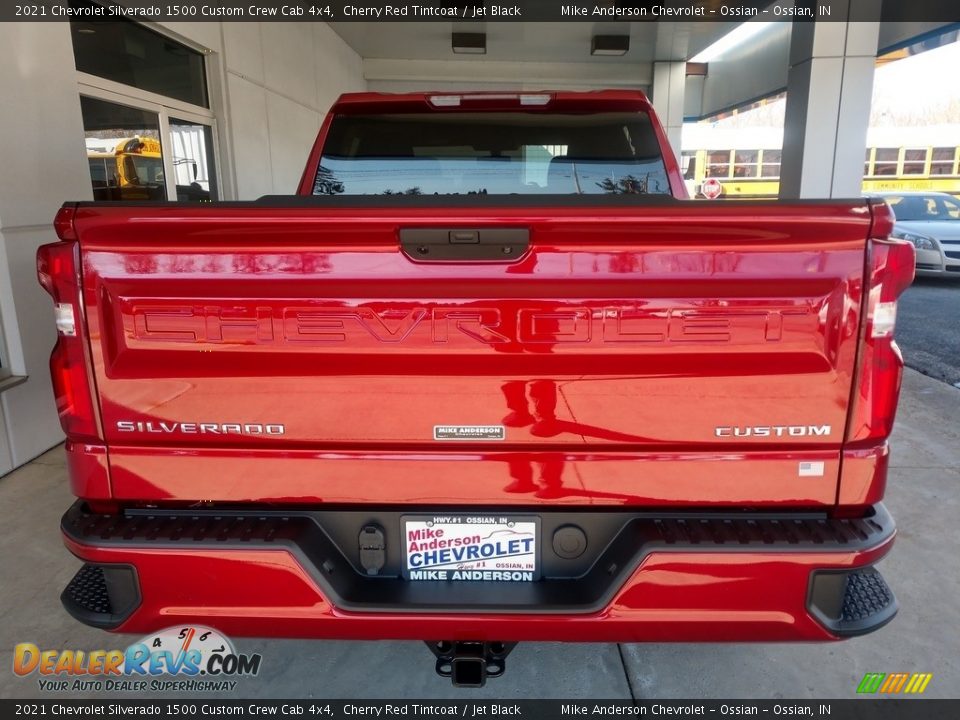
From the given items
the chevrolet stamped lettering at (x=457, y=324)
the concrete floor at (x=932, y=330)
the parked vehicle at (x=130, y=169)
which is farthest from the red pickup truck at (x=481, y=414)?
the concrete floor at (x=932, y=330)

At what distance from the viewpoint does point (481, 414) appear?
168 cm

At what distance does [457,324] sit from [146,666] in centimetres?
188

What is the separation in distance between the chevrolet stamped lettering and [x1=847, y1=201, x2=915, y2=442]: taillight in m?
0.16

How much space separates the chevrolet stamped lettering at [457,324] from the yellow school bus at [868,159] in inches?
707

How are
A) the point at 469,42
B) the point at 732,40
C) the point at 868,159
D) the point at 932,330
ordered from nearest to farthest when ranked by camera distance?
the point at 932,330
the point at 469,42
the point at 732,40
the point at 868,159

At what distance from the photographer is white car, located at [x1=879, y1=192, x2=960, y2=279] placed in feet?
38.6

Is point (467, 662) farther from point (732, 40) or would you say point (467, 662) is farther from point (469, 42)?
point (732, 40)

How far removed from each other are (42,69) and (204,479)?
13.5 ft

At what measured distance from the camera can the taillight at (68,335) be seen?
1660 mm

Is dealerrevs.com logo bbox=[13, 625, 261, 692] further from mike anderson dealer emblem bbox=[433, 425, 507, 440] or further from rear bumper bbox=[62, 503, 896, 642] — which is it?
mike anderson dealer emblem bbox=[433, 425, 507, 440]

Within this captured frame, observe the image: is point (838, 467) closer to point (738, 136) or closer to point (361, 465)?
point (361, 465)

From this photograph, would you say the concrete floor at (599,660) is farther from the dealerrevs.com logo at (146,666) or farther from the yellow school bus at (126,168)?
the yellow school bus at (126,168)

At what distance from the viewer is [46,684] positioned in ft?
8.05

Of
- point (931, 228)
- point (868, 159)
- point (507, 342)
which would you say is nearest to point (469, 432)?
point (507, 342)
